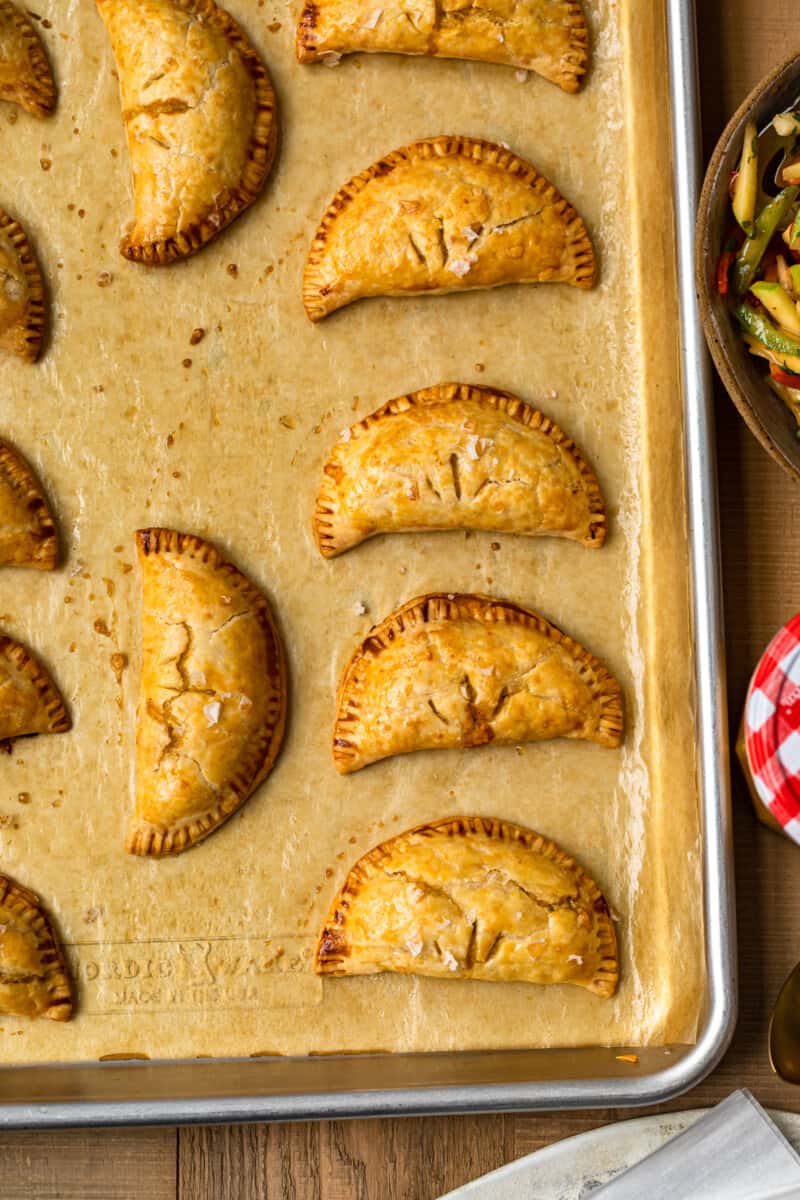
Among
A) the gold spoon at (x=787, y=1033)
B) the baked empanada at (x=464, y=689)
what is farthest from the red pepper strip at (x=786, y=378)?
the gold spoon at (x=787, y=1033)

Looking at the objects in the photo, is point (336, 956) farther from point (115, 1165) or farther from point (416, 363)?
point (416, 363)

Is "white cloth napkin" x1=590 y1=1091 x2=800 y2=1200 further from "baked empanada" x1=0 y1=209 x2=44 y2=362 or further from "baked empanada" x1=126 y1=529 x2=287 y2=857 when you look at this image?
"baked empanada" x1=0 y1=209 x2=44 y2=362

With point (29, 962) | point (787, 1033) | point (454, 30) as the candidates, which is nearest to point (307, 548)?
point (29, 962)

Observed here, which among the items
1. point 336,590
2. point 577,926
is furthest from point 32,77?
point 577,926

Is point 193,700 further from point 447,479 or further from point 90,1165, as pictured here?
point 90,1165

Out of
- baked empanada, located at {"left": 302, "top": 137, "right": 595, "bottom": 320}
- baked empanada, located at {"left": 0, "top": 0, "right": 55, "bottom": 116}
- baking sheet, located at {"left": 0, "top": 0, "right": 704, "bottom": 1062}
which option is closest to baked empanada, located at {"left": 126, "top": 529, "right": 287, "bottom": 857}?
baking sheet, located at {"left": 0, "top": 0, "right": 704, "bottom": 1062}

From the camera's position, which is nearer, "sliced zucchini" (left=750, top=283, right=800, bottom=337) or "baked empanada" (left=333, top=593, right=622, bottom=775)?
"sliced zucchini" (left=750, top=283, right=800, bottom=337)
